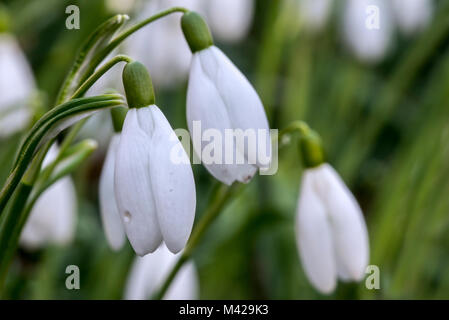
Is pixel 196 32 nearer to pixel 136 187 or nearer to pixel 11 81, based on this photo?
pixel 136 187

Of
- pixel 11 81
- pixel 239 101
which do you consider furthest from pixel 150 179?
pixel 11 81

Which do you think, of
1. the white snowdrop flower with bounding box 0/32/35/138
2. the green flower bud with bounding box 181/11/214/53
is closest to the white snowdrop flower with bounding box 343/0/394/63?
the white snowdrop flower with bounding box 0/32/35/138

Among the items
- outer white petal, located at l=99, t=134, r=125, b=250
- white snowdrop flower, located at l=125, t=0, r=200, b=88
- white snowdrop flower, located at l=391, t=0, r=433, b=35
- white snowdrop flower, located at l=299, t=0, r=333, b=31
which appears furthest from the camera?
white snowdrop flower, located at l=299, t=0, r=333, b=31

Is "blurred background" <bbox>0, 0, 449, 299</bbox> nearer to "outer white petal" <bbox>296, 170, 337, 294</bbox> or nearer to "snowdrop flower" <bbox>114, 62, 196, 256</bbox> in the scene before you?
"outer white petal" <bbox>296, 170, 337, 294</bbox>

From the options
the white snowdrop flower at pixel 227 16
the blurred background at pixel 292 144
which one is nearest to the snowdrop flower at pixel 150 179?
the blurred background at pixel 292 144

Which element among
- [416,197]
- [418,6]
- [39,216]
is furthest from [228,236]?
[418,6]

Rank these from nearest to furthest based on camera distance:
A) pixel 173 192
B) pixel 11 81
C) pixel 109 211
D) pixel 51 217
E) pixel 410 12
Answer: pixel 173 192
pixel 109 211
pixel 51 217
pixel 11 81
pixel 410 12
